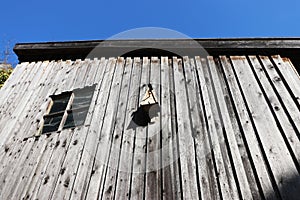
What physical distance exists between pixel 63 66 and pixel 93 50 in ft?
2.37

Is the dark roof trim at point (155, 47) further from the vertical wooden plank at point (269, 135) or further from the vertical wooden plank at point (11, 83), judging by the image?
the vertical wooden plank at point (269, 135)

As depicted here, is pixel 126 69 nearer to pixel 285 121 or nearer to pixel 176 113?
pixel 176 113

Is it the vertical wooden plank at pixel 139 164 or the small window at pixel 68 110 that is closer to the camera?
the vertical wooden plank at pixel 139 164

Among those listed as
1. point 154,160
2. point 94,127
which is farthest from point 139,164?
point 94,127

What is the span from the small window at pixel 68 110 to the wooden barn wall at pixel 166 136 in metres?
0.14

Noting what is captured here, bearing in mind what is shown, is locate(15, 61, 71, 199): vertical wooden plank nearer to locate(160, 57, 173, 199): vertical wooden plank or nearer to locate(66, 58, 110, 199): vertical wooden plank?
locate(66, 58, 110, 199): vertical wooden plank

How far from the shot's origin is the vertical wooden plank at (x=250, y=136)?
9.52 feet

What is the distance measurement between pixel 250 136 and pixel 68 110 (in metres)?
2.94

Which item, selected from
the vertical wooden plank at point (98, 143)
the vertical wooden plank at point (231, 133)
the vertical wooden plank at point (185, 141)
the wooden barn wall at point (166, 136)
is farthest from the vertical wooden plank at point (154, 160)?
the vertical wooden plank at point (231, 133)

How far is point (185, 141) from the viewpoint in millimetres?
3566

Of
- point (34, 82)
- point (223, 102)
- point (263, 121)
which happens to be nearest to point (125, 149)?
point (223, 102)

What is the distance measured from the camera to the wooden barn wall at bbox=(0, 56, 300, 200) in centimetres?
305

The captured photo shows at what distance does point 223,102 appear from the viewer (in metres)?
4.11

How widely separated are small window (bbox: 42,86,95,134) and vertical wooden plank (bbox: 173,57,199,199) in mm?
1537
